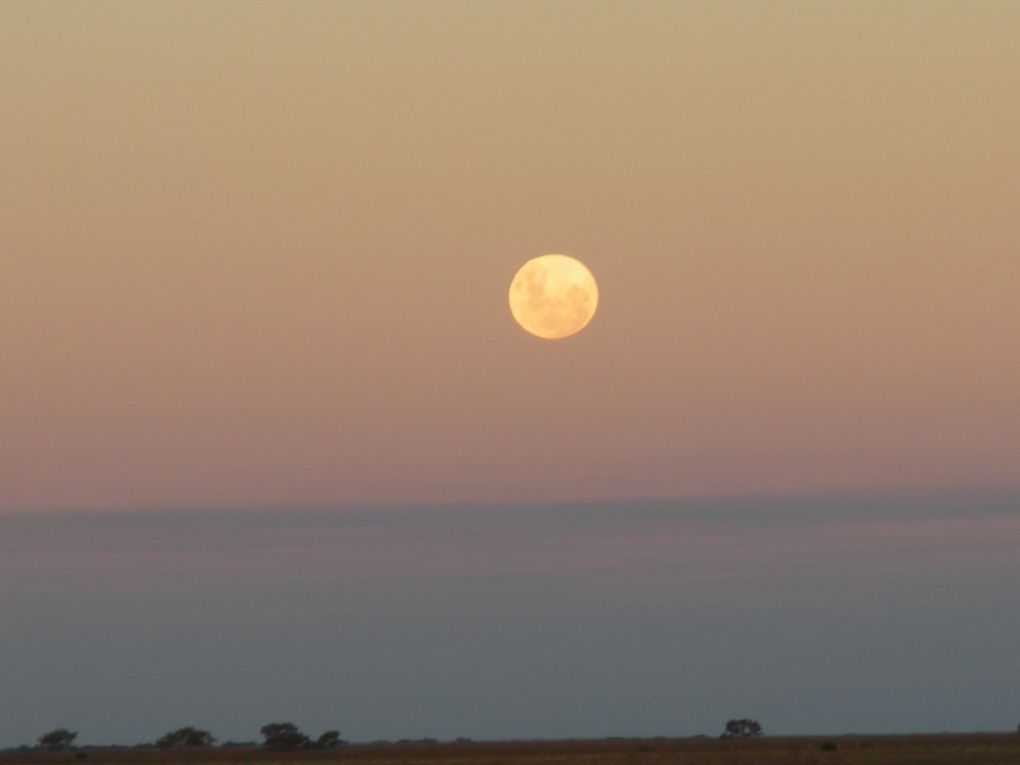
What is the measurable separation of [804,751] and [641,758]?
44.9ft

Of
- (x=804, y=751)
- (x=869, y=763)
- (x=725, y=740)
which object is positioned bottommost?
(x=869, y=763)

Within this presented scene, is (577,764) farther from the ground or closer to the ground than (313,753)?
closer to the ground

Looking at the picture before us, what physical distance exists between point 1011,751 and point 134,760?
63.7 meters

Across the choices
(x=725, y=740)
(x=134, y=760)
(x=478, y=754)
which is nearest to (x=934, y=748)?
(x=478, y=754)

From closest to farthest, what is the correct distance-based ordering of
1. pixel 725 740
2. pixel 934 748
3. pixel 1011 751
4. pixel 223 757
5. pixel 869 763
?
1. pixel 869 763
2. pixel 1011 751
3. pixel 934 748
4. pixel 223 757
5. pixel 725 740

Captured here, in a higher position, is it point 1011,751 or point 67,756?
point 67,756

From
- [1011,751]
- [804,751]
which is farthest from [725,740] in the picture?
[1011,751]

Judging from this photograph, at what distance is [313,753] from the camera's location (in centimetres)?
15388

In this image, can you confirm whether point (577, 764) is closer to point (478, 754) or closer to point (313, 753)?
point (478, 754)

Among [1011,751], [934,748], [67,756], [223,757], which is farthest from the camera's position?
[67,756]

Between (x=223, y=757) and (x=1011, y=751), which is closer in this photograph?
(x=1011, y=751)

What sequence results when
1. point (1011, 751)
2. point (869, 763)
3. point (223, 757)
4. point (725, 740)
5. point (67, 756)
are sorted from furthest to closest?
point (725, 740) < point (67, 756) < point (223, 757) < point (1011, 751) < point (869, 763)

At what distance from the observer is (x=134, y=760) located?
143375mm

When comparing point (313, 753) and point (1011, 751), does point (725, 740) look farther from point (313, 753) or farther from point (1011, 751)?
point (1011, 751)
